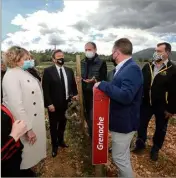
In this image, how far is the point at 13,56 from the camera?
3193mm

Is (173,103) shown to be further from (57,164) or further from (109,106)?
(57,164)

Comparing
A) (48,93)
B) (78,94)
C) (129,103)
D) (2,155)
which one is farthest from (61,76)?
(2,155)

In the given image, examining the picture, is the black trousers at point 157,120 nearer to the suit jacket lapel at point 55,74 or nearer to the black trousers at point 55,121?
the black trousers at point 55,121

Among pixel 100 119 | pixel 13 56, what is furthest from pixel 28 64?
pixel 100 119

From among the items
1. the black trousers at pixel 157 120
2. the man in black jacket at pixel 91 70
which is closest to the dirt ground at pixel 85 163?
the black trousers at pixel 157 120

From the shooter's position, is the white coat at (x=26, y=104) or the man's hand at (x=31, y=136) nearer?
the white coat at (x=26, y=104)

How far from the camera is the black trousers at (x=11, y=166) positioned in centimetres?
226

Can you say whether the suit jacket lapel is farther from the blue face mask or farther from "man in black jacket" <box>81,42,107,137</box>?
the blue face mask

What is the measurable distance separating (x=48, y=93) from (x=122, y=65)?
197 centimetres

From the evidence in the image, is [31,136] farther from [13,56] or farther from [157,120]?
[157,120]

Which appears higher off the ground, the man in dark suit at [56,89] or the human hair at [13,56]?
the human hair at [13,56]

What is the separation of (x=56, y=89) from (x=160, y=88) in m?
2.02

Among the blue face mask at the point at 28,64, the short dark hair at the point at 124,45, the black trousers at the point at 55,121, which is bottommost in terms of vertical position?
the black trousers at the point at 55,121

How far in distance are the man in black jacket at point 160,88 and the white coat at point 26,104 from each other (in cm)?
226
